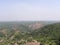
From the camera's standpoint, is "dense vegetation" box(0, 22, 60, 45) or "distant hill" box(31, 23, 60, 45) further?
"distant hill" box(31, 23, 60, 45)

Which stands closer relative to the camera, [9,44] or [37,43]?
[37,43]

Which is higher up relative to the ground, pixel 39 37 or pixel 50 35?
pixel 50 35

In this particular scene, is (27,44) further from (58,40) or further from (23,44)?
(58,40)

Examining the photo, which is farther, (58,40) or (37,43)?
(58,40)

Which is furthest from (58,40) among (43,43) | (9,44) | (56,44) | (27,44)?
(9,44)

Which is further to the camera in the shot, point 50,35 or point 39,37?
point 50,35

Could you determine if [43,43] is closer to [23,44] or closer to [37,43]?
[37,43]

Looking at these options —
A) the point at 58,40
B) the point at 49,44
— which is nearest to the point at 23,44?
the point at 49,44

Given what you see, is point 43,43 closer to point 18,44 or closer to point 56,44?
point 56,44

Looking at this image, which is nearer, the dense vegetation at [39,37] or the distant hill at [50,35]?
the dense vegetation at [39,37]
